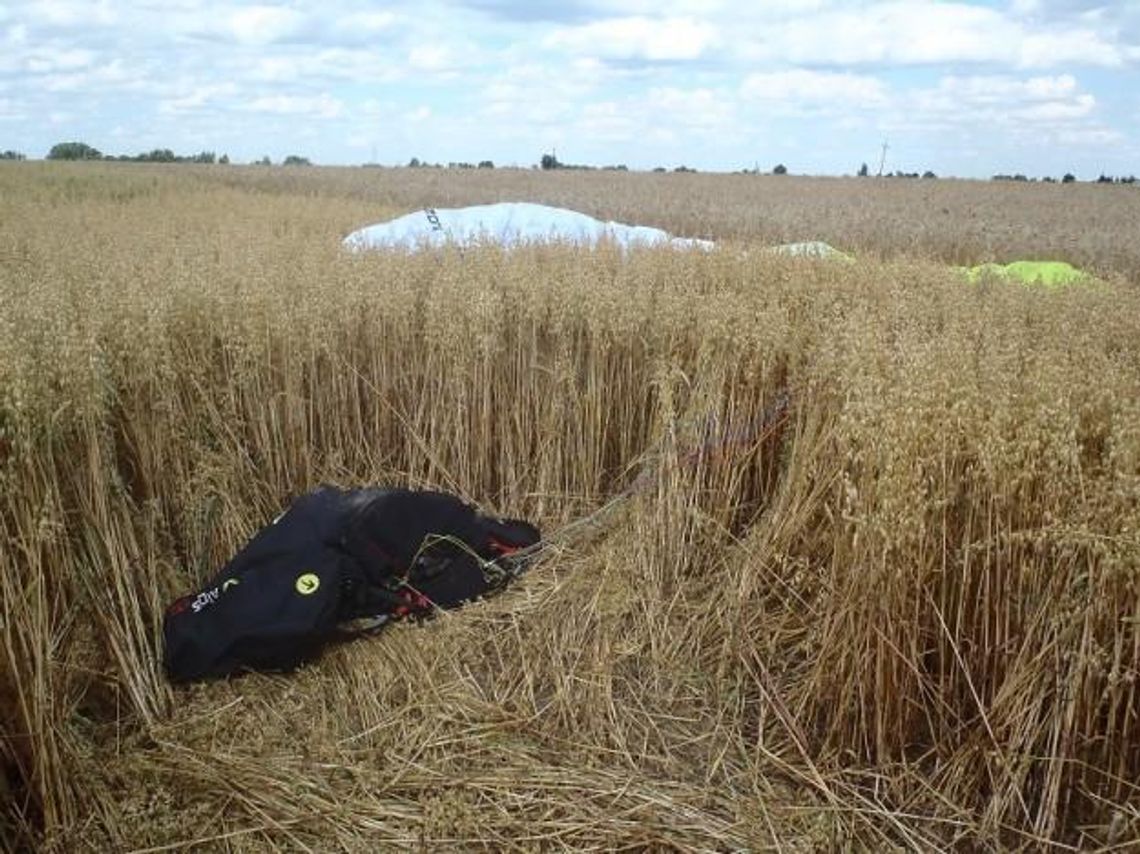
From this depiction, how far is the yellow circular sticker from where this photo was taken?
300cm

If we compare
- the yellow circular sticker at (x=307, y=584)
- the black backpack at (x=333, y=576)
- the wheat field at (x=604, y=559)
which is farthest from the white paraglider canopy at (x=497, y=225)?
the yellow circular sticker at (x=307, y=584)

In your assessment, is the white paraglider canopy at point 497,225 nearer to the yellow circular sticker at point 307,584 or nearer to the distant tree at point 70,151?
the yellow circular sticker at point 307,584

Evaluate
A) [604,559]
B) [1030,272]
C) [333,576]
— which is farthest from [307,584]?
[1030,272]

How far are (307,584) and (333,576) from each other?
8 centimetres

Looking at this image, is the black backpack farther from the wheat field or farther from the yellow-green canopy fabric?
the yellow-green canopy fabric

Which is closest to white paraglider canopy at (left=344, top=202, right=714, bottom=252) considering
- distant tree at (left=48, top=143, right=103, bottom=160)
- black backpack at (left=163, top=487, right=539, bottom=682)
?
black backpack at (left=163, top=487, right=539, bottom=682)

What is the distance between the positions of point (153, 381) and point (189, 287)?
769 millimetres

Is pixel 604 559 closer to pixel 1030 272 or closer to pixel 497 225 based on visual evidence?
pixel 1030 272

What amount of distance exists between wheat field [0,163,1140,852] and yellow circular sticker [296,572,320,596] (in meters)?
0.23

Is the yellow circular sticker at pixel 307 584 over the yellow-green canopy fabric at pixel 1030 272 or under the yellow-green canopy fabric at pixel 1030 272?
under

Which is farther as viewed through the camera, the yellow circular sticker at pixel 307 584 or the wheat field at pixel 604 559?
the yellow circular sticker at pixel 307 584

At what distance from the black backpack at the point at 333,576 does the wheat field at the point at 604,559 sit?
0.32ft

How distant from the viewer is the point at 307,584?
9.89 ft

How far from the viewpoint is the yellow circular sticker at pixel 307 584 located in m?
3.00
